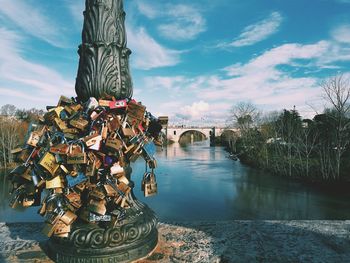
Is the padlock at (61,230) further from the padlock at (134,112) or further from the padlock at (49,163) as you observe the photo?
the padlock at (134,112)

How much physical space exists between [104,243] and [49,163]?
3.29ft

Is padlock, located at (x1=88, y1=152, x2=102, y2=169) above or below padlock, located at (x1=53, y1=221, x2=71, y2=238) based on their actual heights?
above

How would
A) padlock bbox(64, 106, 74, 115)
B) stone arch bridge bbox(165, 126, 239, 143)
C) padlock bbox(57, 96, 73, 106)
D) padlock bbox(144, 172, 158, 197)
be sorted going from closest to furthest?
A: 1. padlock bbox(64, 106, 74, 115)
2. padlock bbox(57, 96, 73, 106)
3. padlock bbox(144, 172, 158, 197)
4. stone arch bridge bbox(165, 126, 239, 143)

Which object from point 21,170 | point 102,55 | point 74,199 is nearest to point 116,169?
point 74,199

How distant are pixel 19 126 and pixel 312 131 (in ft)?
96.1

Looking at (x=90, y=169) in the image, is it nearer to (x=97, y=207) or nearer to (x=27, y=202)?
(x=97, y=207)

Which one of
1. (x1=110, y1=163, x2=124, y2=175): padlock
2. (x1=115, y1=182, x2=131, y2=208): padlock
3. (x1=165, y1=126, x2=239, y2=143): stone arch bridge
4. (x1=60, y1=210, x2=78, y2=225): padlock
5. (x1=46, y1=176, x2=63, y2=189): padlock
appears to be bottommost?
(x1=60, y1=210, x2=78, y2=225): padlock

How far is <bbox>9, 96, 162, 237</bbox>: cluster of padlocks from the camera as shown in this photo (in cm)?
285

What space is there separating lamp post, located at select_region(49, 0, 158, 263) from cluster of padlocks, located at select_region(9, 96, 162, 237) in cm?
14

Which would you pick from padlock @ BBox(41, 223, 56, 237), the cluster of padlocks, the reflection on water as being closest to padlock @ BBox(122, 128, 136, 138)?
the cluster of padlocks

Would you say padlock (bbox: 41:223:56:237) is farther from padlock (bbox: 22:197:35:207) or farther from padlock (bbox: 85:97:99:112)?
padlock (bbox: 85:97:99:112)

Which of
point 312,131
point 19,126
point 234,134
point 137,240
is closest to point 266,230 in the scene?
point 137,240

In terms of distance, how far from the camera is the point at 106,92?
3.30m

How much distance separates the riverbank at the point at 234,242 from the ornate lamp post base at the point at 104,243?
221 millimetres
